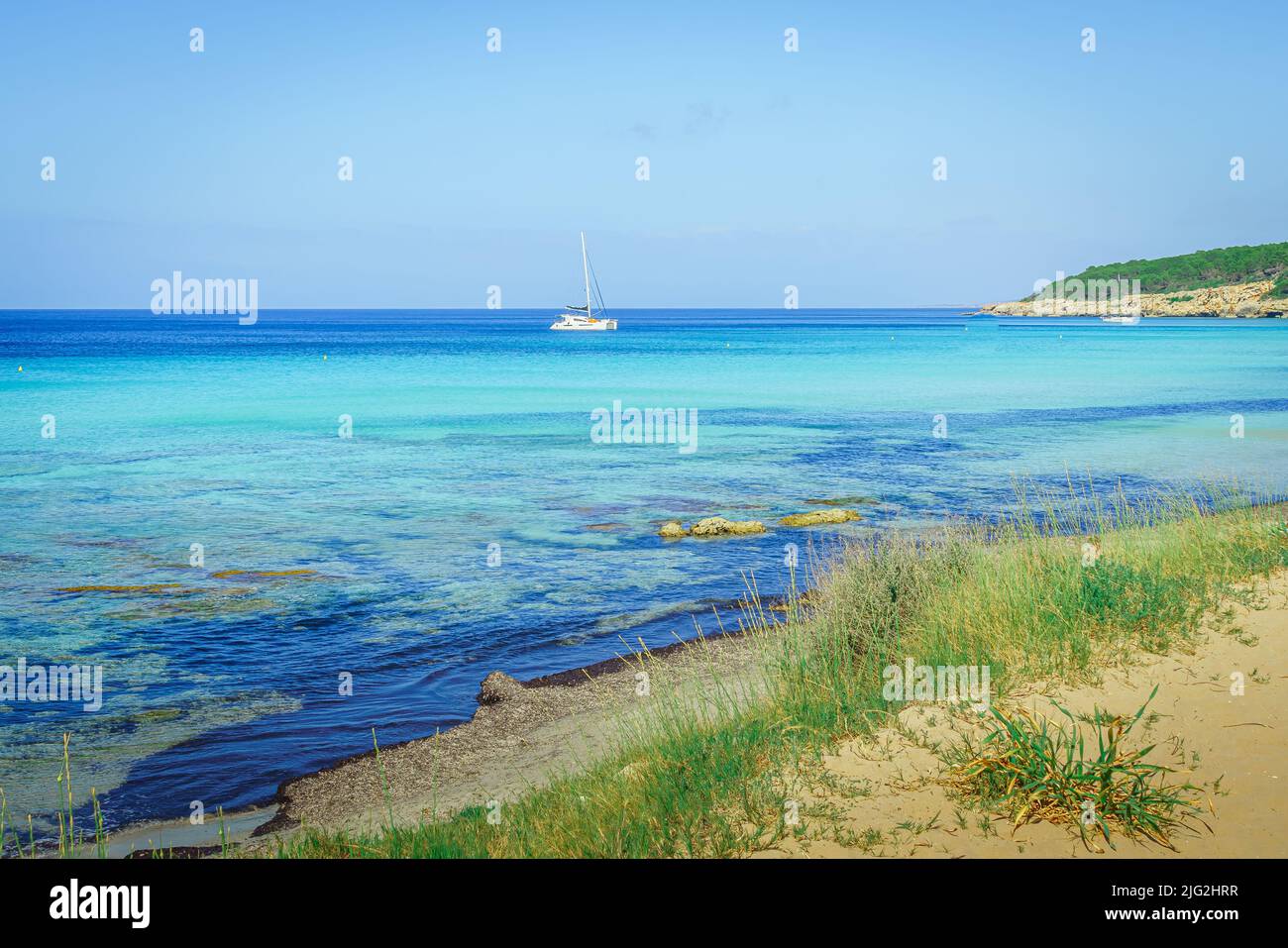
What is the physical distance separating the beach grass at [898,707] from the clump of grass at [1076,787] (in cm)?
1

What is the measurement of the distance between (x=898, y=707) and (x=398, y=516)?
15.8 meters

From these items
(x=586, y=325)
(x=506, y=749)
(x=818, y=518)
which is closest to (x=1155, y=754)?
(x=506, y=749)

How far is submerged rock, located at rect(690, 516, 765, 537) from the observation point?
18.2m

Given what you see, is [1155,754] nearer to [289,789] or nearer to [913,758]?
[913,758]

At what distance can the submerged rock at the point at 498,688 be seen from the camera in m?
10.3

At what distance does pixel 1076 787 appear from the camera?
5.20 metres

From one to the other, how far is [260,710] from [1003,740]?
771cm

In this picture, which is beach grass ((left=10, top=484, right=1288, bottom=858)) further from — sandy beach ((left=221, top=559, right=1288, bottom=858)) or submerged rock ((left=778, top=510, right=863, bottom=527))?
submerged rock ((left=778, top=510, right=863, bottom=527))

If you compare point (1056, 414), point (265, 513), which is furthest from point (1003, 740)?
point (1056, 414)

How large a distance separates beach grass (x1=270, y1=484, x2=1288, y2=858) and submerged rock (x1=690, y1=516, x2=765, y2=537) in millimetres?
7228

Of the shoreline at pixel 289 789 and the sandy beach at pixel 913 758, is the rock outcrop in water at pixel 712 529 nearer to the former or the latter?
the shoreline at pixel 289 789

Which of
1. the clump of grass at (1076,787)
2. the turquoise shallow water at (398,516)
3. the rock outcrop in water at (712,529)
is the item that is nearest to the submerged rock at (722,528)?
the rock outcrop in water at (712,529)

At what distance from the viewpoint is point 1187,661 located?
24.1ft
